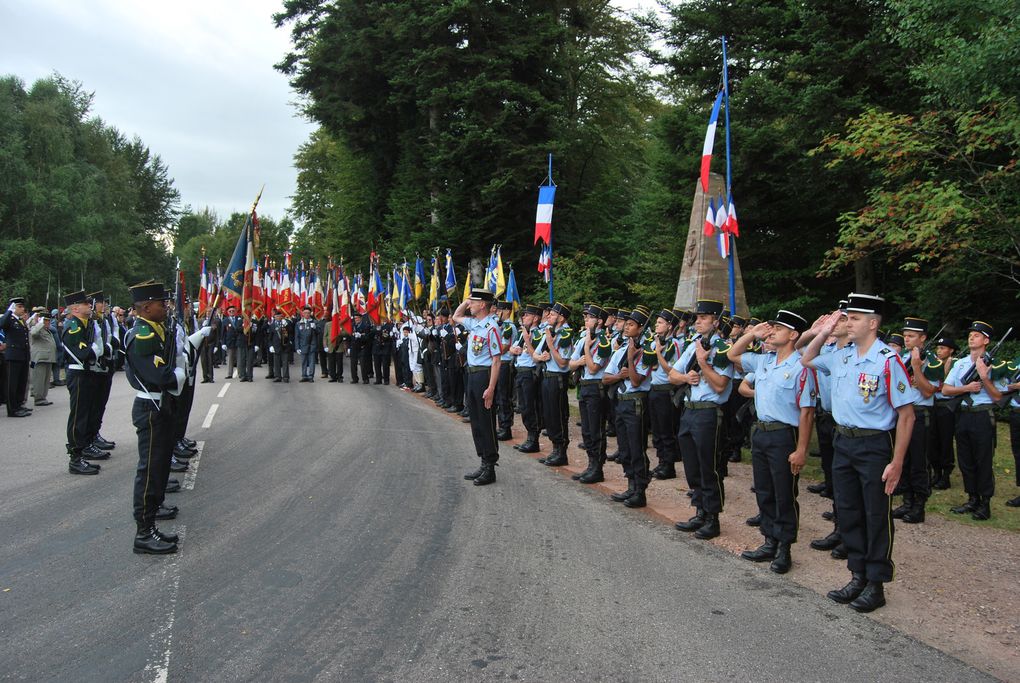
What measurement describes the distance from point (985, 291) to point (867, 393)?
13.0m

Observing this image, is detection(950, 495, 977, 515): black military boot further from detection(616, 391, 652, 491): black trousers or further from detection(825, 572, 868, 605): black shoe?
detection(825, 572, 868, 605): black shoe

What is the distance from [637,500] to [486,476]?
1820 millimetres

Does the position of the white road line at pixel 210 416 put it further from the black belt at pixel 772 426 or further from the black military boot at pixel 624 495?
the black belt at pixel 772 426

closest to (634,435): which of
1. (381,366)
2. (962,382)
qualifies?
(962,382)

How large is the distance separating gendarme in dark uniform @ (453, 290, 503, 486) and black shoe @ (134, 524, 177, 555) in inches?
138

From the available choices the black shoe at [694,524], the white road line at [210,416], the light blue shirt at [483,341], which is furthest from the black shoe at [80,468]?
the black shoe at [694,524]

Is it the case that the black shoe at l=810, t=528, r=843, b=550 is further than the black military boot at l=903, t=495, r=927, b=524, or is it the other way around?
the black military boot at l=903, t=495, r=927, b=524

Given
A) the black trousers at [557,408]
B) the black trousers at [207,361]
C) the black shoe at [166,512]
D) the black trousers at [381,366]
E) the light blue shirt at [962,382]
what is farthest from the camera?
the black trousers at [381,366]

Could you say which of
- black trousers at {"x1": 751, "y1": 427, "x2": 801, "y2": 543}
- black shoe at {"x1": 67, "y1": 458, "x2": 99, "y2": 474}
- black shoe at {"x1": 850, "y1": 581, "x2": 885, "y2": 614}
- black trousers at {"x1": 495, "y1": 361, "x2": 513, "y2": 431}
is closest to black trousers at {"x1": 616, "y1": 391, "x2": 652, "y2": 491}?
black trousers at {"x1": 751, "y1": 427, "x2": 801, "y2": 543}

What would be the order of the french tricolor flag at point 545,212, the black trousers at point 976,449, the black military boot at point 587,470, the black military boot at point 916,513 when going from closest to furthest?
the black military boot at point 916,513, the black trousers at point 976,449, the black military boot at point 587,470, the french tricolor flag at point 545,212

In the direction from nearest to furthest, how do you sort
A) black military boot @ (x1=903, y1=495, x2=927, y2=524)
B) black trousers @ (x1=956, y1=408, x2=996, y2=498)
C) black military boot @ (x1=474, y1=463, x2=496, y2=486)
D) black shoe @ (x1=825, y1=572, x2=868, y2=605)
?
black shoe @ (x1=825, y1=572, x2=868, y2=605) → black military boot @ (x1=903, y1=495, x2=927, y2=524) → black trousers @ (x1=956, y1=408, x2=996, y2=498) → black military boot @ (x1=474, y1=463, x2=496, y2=486)

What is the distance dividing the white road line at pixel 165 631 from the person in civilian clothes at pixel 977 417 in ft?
25.0

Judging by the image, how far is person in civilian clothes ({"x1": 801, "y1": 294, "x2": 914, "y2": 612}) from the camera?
16.2 feet

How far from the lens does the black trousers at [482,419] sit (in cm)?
849
